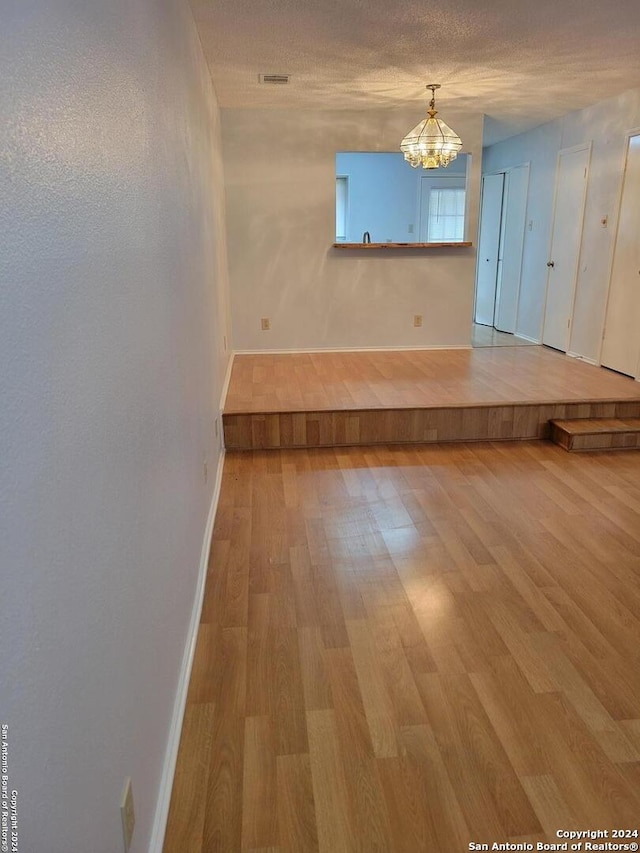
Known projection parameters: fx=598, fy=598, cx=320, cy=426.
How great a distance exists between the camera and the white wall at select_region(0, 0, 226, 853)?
0.70 meters

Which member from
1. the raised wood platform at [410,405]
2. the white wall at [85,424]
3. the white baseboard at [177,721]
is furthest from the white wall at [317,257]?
the white wall at [85,424]

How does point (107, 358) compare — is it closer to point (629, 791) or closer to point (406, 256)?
point (629, 791)

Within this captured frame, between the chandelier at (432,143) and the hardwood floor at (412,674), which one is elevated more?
the chandelier at (432,143)

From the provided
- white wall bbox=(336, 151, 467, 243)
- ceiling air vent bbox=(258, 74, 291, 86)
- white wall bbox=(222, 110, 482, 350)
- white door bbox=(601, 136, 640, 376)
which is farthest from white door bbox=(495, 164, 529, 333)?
ceiling air vent bbox=(258, 74, 291, 86)

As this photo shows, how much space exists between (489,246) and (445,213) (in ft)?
4.03

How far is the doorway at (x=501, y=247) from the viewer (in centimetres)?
726

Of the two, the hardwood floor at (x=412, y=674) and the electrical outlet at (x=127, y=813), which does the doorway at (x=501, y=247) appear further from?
the electrical outlet at (x=127, y=813)

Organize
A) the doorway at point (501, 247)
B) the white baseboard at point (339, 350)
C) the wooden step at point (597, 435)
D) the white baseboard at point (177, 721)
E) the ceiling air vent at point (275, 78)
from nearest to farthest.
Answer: the white baseboard at point (177, 721)
the wooden step at point (597, 435)
the ceiling air vent at point (275, 78)
the white baseboard at point (339, 350)
the doorway at point (501, 247)

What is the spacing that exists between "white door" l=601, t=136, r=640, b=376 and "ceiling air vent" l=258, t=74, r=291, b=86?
292 centimetres

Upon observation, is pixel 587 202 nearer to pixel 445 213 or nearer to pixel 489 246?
pixel 489 246

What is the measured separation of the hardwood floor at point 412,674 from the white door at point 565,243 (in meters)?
3.27

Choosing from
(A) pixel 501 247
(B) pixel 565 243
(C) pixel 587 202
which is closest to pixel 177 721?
(C) pixel 587 202

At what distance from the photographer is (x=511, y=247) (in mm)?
7504

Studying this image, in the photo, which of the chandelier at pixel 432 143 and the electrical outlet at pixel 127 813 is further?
the chandelier at pixel 432 143
